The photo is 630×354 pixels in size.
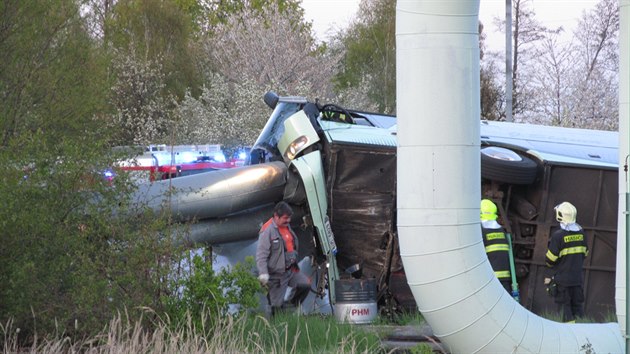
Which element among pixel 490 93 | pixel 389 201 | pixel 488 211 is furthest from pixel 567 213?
pixel 490 93

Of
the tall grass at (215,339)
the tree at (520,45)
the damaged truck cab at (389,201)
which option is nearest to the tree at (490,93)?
the tree at (520,45)

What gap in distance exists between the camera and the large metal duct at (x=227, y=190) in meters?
11.8

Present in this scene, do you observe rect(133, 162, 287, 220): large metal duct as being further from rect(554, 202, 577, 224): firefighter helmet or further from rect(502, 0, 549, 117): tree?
rect(502, 0, 549, 117): tree

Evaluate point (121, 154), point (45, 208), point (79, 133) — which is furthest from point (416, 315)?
point (79, 133)

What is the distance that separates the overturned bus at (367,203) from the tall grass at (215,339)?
10.0ft

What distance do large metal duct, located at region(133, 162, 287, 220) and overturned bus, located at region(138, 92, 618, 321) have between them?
0.5 inches

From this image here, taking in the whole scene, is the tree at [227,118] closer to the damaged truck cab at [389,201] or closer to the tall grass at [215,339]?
the damaged truck cab at [389,201]

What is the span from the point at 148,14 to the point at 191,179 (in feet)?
121

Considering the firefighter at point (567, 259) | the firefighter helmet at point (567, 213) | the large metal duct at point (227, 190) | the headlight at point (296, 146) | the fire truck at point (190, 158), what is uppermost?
the headlight at point (296, 146)

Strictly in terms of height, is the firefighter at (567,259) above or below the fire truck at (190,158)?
above

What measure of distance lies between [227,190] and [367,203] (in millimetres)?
1664

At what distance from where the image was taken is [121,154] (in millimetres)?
9250

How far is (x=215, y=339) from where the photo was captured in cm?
748

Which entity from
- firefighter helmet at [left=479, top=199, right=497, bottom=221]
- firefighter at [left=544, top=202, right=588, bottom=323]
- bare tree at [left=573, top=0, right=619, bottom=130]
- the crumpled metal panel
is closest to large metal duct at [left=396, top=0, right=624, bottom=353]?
firefighter helmet at [left=479, top=199, right=497, bottom=221]
